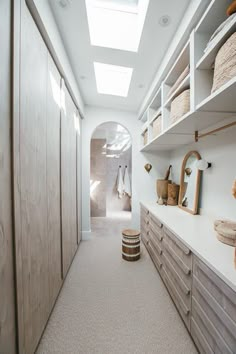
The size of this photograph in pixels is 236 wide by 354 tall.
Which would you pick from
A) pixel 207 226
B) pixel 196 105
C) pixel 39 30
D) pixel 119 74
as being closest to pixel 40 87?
pixel 39 30

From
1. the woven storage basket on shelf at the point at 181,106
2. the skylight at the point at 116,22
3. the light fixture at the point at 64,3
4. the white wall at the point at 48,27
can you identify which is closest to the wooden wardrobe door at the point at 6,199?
the white wall at the point at 48,27

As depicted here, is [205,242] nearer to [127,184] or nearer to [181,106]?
[181,106]

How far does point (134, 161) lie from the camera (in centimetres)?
334

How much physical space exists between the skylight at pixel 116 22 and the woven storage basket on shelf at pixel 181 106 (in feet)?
2.42

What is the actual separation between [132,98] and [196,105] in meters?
1.81

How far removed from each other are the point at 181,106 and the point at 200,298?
4.87 ft

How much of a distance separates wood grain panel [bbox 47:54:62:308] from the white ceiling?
0.40 meters

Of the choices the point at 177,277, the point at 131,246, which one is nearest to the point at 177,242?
the point at 177,277

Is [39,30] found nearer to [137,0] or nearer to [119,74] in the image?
[137,0]

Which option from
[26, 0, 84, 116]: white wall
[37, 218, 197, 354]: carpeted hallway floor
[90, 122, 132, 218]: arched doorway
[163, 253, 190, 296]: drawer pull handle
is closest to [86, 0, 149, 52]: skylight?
[26, 0, 84, 116]: white wall

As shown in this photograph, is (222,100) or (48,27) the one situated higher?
(48,27)

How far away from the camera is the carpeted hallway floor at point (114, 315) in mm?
1214

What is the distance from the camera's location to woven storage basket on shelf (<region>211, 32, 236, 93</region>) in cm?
91

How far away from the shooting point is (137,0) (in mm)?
1450
